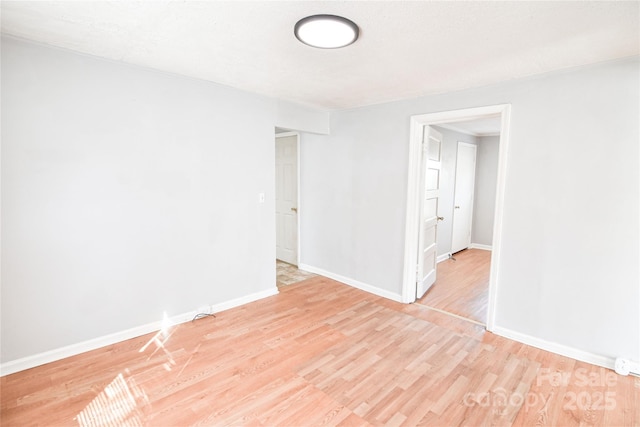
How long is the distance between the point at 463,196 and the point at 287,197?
3.43 m

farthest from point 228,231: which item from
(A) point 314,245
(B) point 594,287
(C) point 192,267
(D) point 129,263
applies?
(B) point 594,287

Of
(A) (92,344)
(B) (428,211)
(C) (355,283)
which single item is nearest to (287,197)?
(C) (355,283)

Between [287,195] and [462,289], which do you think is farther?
[287,195]

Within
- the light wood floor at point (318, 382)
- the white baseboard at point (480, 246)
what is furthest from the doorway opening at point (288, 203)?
the white baseboard at point (480, 246)

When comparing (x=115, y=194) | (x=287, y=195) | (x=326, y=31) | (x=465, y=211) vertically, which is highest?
(x=326, y=31)

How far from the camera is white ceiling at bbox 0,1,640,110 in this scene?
1633 mm

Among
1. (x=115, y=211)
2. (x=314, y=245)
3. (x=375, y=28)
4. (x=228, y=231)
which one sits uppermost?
(x=375, y=28)

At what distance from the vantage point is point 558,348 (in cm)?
253

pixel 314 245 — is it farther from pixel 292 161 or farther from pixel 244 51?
pixel 244 51

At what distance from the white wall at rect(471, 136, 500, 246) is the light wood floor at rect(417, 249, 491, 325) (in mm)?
857

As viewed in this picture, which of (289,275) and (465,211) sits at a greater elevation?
(465,211)

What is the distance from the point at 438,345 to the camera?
265 cm

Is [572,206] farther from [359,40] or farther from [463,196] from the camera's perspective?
[463,196]

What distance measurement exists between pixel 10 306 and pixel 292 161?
3442 mm
